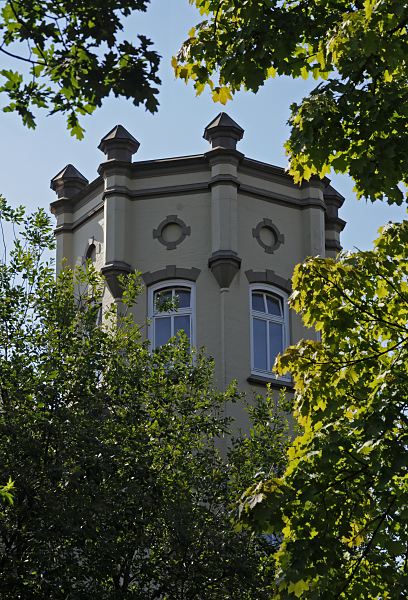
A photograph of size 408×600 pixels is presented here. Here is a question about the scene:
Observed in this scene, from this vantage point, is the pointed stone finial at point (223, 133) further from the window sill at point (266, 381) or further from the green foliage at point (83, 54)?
the green foliage at point (83, 54)

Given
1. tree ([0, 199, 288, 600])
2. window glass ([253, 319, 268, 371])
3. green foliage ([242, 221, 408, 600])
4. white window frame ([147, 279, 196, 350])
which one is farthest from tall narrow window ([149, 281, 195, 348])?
green foliage ([242, 221, 408, 600])

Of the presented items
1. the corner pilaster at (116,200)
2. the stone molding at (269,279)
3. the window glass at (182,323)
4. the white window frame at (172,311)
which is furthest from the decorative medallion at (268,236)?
the corner pilaster at (116,200)

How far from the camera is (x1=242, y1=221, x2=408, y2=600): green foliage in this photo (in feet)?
41.1

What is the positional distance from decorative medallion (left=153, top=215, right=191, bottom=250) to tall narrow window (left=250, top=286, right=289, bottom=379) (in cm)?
195

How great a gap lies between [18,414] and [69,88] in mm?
9543

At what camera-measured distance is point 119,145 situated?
29.5 m

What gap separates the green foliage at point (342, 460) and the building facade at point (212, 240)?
12103 millimetres

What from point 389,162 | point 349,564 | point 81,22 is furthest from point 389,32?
point 349,564

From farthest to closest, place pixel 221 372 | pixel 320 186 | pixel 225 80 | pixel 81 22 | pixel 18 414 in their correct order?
pixel 320 186 → pixel 221 372 → pixel 18 414 → pixel 225 80 → pixel 81 22

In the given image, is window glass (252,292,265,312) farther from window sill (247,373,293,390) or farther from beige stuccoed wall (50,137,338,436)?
window sill (247,373,293,390)

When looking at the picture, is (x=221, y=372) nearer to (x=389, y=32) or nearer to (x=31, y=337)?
(x=31, y=337)

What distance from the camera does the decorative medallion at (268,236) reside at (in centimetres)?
2888

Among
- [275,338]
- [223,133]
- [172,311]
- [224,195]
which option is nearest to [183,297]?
[172,311]

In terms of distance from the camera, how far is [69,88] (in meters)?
9.53
